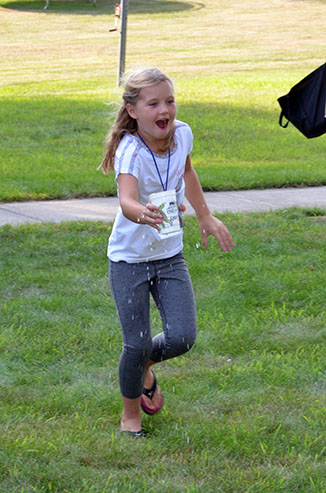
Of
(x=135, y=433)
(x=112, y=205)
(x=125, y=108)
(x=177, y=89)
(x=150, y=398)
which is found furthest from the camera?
(x=177, y=89)

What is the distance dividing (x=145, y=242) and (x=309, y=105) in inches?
140

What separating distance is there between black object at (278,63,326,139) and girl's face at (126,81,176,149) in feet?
10.3

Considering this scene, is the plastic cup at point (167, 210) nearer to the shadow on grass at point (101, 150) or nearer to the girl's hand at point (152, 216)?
the girl's hand at point (152, 216)

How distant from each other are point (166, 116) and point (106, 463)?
145 cm

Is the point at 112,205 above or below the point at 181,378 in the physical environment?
below

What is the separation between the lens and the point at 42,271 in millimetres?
5734

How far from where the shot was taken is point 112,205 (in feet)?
25.0

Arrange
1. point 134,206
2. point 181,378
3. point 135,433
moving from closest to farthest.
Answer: point 134,206
point 135,433
point 181,378

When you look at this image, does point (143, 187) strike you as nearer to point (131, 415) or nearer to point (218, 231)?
point (218, 231)

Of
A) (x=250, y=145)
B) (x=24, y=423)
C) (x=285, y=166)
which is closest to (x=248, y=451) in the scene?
(x=24, y=423)

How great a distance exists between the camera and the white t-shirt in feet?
10.6

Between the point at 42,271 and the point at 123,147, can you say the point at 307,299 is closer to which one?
the point at 42,271

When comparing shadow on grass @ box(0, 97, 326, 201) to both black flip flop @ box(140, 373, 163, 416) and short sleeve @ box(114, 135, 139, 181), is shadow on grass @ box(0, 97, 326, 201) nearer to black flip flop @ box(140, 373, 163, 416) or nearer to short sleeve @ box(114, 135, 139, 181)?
black flip flop @ box(140, 373, 163, 416)

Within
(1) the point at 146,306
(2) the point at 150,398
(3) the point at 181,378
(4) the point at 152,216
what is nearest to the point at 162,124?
(4) the point at 152,216
